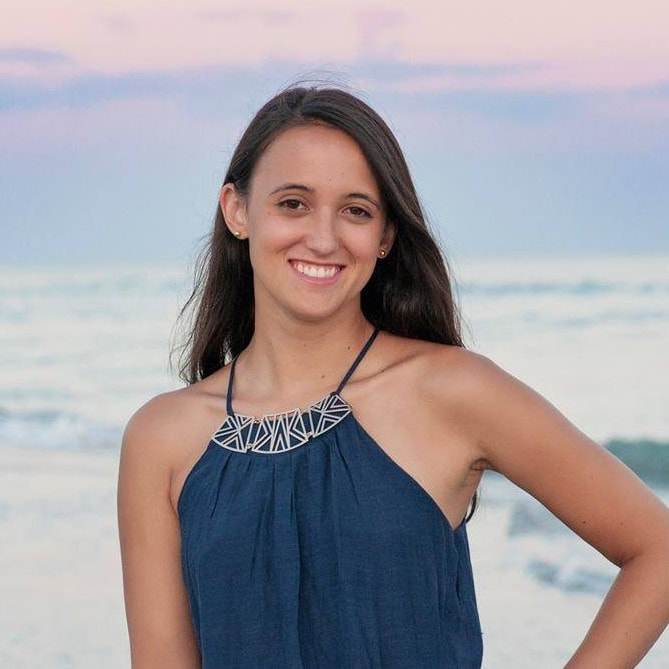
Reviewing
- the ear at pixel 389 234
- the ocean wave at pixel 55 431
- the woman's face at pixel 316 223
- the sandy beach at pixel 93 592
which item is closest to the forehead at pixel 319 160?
the woman's face at pixel 316 223

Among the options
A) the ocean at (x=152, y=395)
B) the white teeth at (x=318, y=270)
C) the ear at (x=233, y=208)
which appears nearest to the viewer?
the white teeth at (x=318, y=270)

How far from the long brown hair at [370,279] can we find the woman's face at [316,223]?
0.13 ft

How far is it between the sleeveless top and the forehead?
45cm

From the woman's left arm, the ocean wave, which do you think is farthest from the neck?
the ocean wave

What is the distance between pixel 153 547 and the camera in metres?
3.13

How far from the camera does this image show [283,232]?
2.96 meters

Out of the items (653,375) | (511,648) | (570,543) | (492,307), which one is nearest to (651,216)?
(492,307)

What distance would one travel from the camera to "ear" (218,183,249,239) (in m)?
3.21

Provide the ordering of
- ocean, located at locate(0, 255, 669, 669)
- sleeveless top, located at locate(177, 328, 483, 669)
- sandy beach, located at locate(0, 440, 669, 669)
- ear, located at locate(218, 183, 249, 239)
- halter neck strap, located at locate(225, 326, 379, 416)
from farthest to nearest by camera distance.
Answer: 1. ocean, located at locate(0, 255, 669, 669)
2. sandy beach, located at locate(0, 440, 669, 669)
3. ear, located at locate(218, 183, 249, 239)
4. halter neck strap, located at locate(225, 326, 379, 416)
5. sleeveless top, located at locate(177, 328, 483, 669)

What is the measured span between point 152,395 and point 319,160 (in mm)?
11569

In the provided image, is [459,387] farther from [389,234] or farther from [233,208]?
[233,208]

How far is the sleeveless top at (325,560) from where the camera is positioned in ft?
9.25

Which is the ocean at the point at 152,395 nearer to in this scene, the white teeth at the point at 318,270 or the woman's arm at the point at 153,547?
the white teeth at the point at 318,270

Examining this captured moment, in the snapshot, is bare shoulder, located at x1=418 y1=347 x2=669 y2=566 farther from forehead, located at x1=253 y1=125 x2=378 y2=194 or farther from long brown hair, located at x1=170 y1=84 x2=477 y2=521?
forehead, located at x1=253 y1=125 x2=378 y2=194
